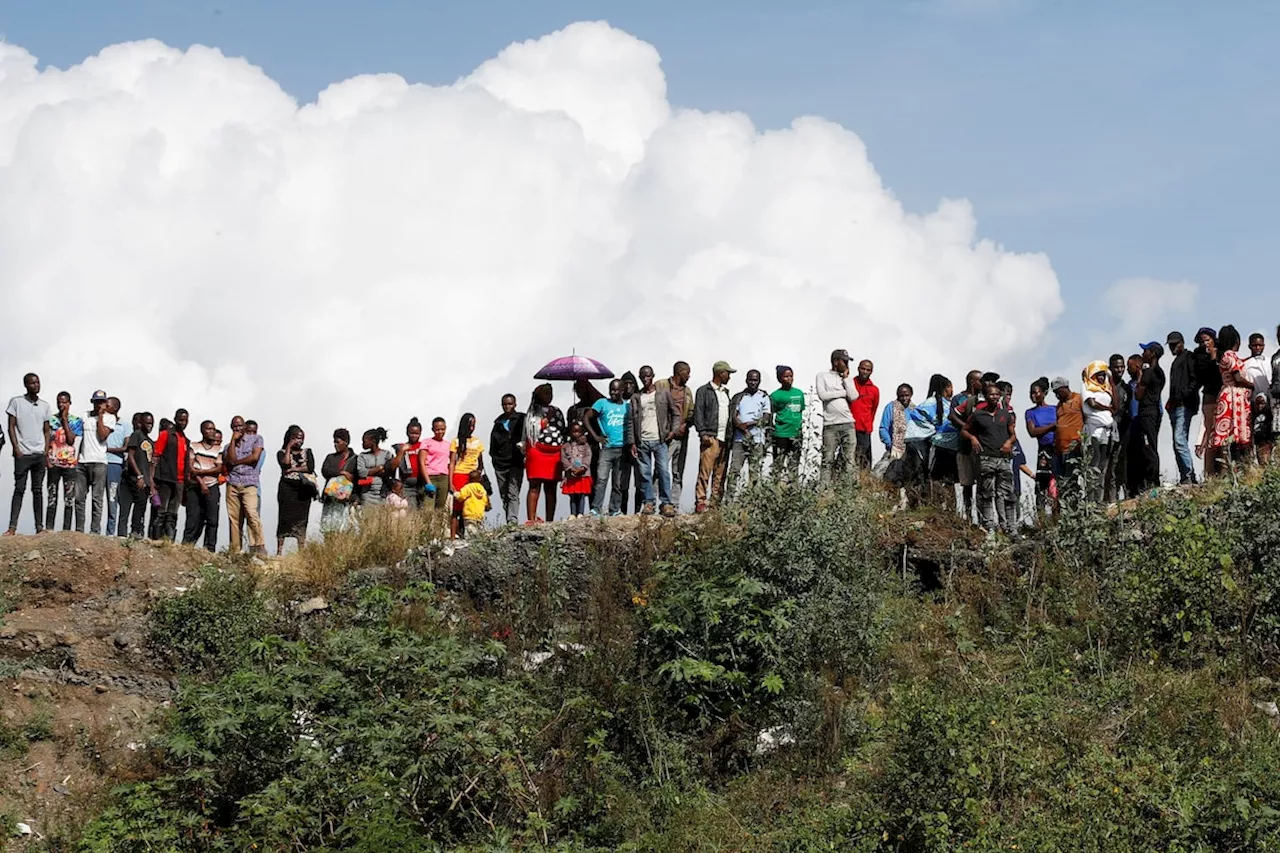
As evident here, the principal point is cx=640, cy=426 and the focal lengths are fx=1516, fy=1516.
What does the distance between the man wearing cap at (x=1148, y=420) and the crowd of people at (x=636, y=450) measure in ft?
0.07

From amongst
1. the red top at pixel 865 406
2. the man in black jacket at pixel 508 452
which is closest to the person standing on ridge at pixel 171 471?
the man in black jacket at pixel 508 452

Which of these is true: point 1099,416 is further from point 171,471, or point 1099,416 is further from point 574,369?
point 171,471

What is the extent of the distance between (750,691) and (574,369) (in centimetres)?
586

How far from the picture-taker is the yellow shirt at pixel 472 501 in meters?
16.9

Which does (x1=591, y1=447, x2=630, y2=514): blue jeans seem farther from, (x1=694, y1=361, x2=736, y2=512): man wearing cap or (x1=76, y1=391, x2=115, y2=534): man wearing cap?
(x1=76, y1=391, x2=115, y2=534): man wearing cap

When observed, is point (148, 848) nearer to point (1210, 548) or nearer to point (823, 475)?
point (823, 475)

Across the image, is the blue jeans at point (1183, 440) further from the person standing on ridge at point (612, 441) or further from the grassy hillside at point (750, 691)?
the person standing on ridge at point (612, 441)

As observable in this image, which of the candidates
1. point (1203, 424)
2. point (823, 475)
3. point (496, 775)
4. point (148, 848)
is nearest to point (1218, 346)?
point (1203, 424)

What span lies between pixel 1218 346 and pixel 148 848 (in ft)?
37.9

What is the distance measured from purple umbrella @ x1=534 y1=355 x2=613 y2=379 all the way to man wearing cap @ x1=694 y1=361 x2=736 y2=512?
1716 mm

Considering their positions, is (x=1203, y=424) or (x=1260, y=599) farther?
(x=1203, y=424)

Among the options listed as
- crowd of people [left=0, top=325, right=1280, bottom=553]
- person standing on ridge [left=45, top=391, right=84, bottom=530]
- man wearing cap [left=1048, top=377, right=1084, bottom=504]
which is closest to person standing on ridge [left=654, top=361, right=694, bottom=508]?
crowd of people [left=0, top=325, right=1280, bottom=553]

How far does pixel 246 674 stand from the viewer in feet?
42.3

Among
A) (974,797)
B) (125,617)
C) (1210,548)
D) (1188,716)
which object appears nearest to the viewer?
(974,797)
